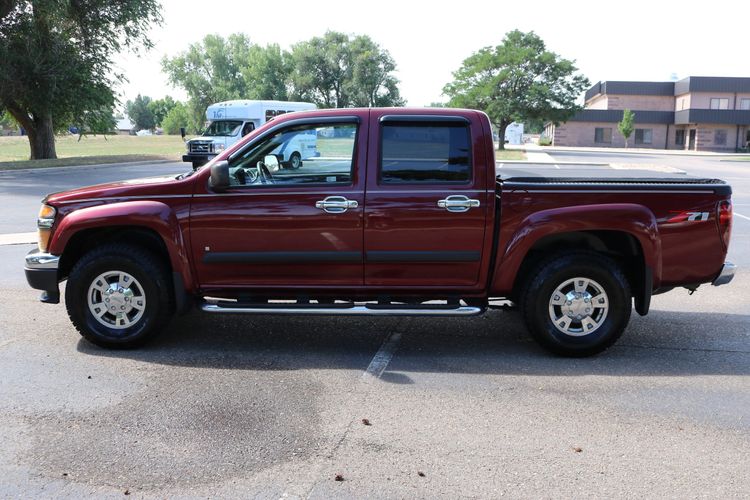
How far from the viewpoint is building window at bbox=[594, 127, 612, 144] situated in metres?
76.8

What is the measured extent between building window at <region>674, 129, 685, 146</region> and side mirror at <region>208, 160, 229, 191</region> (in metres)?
78.5

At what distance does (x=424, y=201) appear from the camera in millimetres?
5312

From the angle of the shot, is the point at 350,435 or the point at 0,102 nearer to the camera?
the point at 350,435

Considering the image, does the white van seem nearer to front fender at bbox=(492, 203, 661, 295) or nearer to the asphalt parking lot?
the asphalt parking lot

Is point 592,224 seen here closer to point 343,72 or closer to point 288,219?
point 288,219

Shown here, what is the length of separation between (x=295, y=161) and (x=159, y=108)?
636 feet

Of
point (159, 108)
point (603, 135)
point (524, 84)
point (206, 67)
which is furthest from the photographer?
point (159, 108)

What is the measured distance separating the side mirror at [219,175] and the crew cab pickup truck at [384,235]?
0.08ft

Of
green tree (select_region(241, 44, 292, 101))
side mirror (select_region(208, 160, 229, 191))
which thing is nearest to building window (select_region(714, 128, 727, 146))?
green tree (select_region(241, 44, 292, 101))

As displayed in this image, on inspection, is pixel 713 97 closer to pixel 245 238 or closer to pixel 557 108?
pixel 557 108

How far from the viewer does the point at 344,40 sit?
7794 cm

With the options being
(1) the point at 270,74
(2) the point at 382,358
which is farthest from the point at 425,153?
(1) the point at 270,74

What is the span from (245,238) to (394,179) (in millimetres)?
1238

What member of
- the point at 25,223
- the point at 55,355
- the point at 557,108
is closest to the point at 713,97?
the point at 557,108
